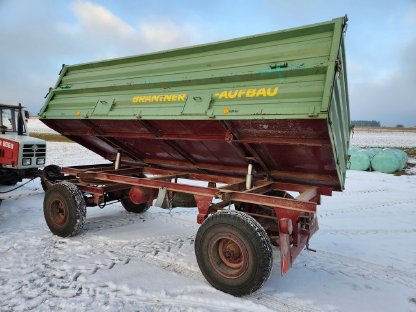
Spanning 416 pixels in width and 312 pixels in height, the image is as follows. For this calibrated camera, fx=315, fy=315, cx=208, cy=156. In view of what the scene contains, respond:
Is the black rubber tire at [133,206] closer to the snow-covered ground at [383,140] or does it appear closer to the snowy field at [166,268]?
the snowy field at [166,268]

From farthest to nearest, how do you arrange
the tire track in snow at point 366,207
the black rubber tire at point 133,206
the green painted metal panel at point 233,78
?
1. the tire track in snow at point 366,207
2. the black rubber tire at point 133,206
3. the green painted metal panel at point 233,78

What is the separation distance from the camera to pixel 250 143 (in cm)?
424

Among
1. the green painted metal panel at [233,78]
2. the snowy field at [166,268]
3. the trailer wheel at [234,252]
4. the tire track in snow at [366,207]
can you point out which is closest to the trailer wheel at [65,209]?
the snowy field at [166,268]

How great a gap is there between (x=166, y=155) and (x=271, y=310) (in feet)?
11.1

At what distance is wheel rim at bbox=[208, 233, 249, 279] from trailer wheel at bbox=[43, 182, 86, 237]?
2.48m

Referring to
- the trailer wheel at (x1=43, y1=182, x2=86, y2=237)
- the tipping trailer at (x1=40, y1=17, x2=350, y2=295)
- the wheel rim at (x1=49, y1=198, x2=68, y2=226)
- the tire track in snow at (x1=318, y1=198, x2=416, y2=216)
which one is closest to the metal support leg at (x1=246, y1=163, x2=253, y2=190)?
the tipping trailer at (x1=40, y1=17, x2=350, y2=295)

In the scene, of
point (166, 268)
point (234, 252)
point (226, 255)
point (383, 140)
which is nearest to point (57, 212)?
point (166, 268)

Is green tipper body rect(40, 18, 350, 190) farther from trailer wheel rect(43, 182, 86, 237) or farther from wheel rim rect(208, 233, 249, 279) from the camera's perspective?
wheel rim rect(208, 233, 249, 279)

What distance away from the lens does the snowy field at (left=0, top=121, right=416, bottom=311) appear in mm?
3402

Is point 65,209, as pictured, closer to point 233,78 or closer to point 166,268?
point 166,268

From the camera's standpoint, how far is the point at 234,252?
12.3ft

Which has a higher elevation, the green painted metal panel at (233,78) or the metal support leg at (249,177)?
the green painted metal panel at (233,78)

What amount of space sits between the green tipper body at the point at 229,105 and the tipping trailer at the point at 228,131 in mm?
15

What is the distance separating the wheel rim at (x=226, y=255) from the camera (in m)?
3.64
